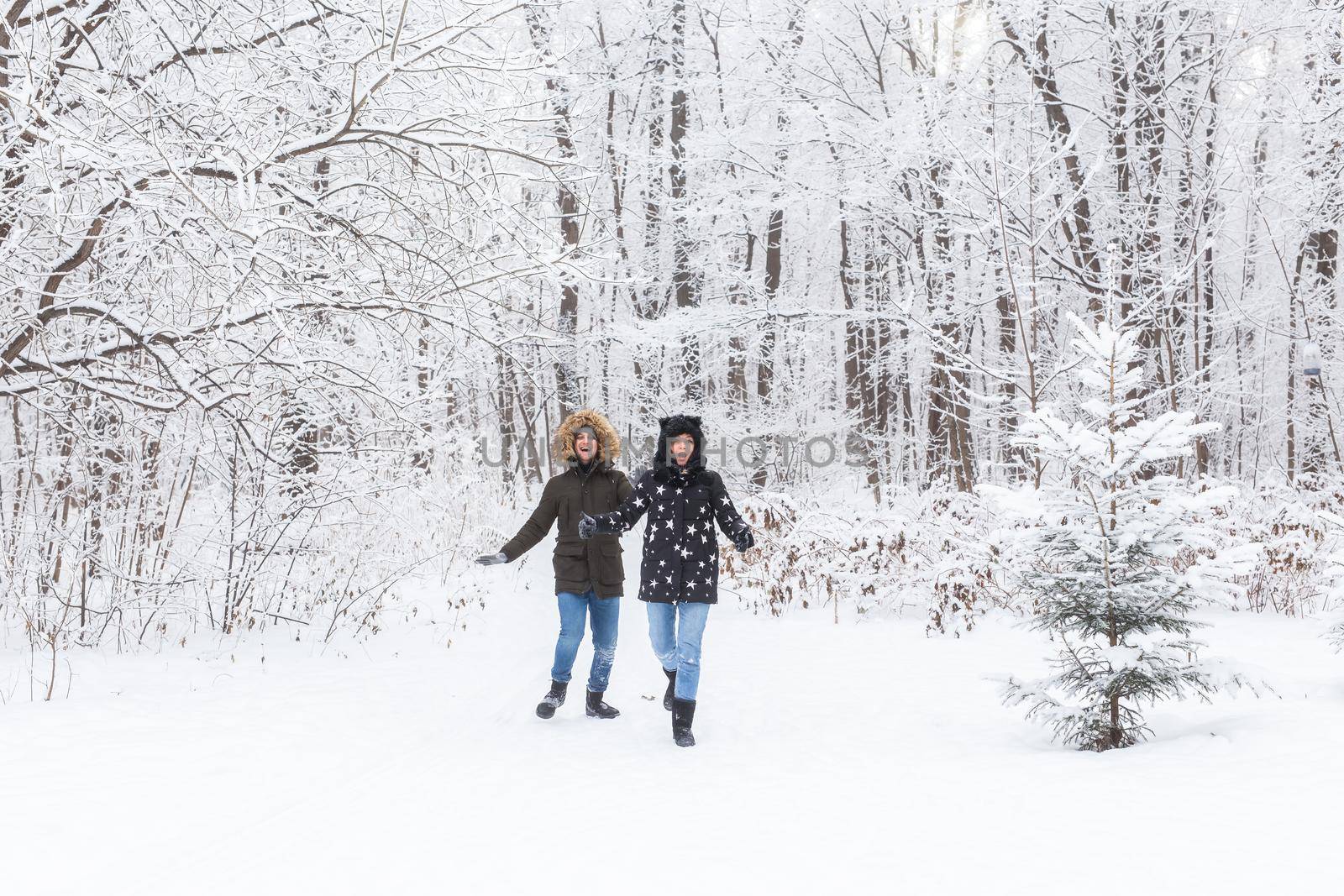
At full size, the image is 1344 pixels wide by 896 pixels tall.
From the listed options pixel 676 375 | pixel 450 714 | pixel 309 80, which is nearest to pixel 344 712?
pixel 450 714

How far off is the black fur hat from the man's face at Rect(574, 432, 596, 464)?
0.44m

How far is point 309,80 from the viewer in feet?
16.0

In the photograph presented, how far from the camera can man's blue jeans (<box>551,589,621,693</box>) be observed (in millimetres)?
5594

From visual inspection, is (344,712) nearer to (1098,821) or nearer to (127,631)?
(127,631)

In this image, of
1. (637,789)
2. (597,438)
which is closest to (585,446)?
(597,438)

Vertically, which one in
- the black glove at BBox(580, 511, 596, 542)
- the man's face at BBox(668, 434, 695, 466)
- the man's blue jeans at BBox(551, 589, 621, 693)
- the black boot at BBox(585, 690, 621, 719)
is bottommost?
the black boot at BBox(585, 690, 621, 719)

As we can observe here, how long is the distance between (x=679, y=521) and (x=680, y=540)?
0.12 meters

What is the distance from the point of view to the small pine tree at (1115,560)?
158 inches

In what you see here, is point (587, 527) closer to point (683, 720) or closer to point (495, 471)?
point (683, 720)

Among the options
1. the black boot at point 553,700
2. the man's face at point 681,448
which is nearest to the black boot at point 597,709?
the black boot at point 553,700

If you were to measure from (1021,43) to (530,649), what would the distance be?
9.85 meters

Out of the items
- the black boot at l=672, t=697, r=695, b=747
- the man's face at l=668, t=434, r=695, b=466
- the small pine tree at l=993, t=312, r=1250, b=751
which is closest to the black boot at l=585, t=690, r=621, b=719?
the black boot at l=672, t=697, r=695, b=747

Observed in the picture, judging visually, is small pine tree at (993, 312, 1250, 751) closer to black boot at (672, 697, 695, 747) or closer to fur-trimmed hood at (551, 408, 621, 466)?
black boot at (672, 697, 695, 747)

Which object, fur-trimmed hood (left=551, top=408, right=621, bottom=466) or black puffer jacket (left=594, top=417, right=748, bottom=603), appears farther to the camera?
fur-trimmed hood (left=551, top=408, right=621, bottom=466)
